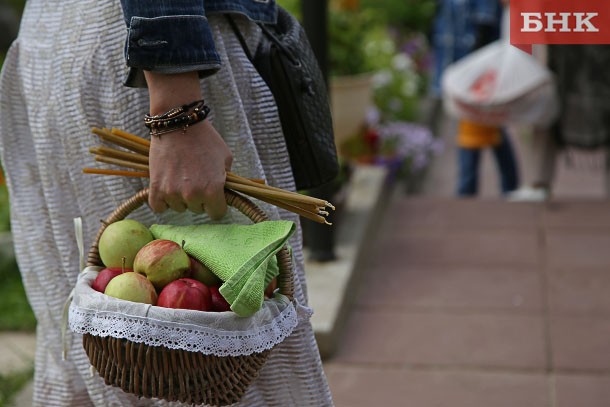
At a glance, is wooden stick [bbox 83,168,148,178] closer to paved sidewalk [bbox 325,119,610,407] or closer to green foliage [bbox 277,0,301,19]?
paved sidewalk [bbox 325,119,610,407]

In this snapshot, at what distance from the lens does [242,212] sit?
1.85 meters

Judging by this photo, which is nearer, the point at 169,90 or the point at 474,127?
the point at 169,90

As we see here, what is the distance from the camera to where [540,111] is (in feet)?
15.8

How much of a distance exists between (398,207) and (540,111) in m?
0.87

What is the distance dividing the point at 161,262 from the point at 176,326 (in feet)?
0.42

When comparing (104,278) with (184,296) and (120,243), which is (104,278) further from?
(184,296)

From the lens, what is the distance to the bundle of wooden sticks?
5.94 feet

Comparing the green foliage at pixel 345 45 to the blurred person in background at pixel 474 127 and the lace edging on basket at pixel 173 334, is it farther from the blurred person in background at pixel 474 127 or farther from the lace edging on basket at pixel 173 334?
the lace edging on basket at pixel 173 334

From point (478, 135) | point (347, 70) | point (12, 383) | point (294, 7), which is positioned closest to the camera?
point (12, 383)

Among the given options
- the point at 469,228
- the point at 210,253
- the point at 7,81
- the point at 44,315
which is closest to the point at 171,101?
the point at 210,253

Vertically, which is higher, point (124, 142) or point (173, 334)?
point (124, 142)

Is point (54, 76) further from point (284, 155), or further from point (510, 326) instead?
point (510, 326)

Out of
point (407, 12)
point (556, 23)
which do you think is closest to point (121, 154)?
point (556, 23)

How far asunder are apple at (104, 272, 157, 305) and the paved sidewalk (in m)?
1.48
